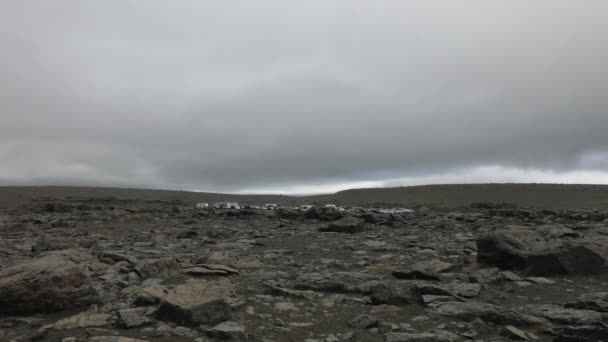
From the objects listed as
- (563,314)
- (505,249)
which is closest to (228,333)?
Result: (563,314)

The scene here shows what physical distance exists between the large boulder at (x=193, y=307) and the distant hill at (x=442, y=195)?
33697 millimetres

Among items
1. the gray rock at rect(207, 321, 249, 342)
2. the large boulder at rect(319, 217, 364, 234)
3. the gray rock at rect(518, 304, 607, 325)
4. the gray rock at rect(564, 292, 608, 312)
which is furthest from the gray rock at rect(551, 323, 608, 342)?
the large boulder at rect(319, 217, 364, 234)

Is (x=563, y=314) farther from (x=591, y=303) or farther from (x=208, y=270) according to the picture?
(x=208, y=270)

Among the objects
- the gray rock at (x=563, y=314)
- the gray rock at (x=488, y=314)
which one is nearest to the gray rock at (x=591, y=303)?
the gray rock at (x=563, y=314)

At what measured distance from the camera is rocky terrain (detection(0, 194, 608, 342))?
637 centimetres

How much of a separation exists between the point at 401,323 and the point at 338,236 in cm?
969

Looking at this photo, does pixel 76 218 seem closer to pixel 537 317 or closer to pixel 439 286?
pixel 439 286

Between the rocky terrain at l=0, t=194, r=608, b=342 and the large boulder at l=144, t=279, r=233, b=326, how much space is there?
2 cm

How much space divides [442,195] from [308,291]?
4014cm

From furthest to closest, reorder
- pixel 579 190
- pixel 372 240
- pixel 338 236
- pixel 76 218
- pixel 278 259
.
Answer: pixel 579 190, pixel 76 218, pixel 338 236, pixel 372 240, pixel 278 259

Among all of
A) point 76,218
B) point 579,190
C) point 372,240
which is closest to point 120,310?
point 372,240

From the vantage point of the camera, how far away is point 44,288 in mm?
7000

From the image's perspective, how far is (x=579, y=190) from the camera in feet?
146

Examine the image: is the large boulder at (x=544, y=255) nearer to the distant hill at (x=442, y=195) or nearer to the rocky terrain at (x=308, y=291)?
the rocky terrain at (x=308, y=291)
